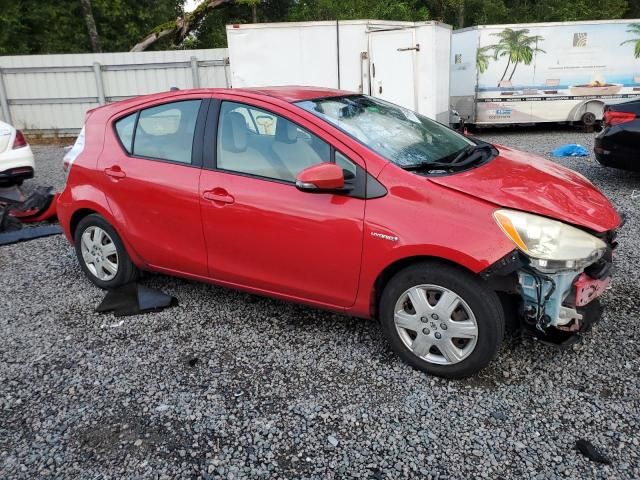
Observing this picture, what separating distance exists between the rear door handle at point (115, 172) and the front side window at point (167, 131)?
17cm

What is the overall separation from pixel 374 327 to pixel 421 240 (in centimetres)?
106

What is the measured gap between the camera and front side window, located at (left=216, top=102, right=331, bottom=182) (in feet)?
11.0

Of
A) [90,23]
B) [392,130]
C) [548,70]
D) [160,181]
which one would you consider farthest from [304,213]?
[90,23]

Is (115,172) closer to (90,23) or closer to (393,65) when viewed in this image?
(393,65)

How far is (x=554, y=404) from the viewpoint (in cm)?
287

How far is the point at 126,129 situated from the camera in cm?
418

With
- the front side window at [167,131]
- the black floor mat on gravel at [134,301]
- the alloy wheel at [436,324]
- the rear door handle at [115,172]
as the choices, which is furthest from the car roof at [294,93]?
the black floor mat on gravel at [134,301]

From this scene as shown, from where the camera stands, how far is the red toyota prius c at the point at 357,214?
9.45 feet

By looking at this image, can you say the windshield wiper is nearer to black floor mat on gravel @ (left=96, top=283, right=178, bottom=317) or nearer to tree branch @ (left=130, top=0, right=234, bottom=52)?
black floor mat on gravel @ (left=96, top=283, right=178, bottom=317)

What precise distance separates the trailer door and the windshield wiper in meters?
6.85

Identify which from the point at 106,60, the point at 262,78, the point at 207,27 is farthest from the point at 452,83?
the point at 207,27

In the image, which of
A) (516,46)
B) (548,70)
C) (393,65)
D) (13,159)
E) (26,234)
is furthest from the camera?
(548,70)

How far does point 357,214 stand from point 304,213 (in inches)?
13.8

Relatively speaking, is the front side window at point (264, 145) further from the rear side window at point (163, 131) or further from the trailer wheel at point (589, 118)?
the trailer wheel at point (589, 118)
